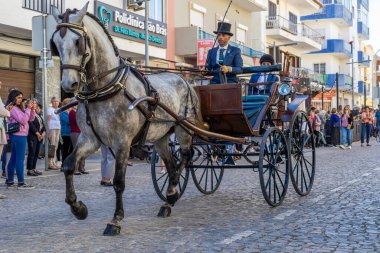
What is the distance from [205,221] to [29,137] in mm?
6810

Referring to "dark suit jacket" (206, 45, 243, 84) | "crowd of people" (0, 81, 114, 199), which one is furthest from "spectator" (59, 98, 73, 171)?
"dark suit jacket" (206, 45, 243, 84)

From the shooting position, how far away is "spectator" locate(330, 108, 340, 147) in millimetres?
25000

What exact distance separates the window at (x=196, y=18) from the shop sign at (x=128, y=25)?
428cm

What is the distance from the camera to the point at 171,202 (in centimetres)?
717

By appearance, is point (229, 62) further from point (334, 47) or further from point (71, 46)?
point (334, 47)

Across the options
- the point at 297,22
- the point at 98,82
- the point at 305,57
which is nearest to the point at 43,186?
the point at 98,82

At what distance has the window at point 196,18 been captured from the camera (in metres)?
27.0

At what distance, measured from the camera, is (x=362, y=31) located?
214ft

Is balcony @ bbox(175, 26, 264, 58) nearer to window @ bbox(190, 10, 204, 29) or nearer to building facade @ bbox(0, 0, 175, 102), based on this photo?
window @ bbox(190, 10, 204, 29)

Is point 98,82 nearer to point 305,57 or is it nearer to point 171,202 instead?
point 171,202

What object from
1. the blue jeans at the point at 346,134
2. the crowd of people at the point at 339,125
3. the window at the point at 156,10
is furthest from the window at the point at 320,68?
the window at the point at 156,10

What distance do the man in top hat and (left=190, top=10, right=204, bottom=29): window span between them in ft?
61.9

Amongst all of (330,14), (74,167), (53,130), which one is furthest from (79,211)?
(330,14)

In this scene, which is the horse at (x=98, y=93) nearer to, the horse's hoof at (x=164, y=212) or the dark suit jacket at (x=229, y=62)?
the horse's hoof at (x=164, y=212)
